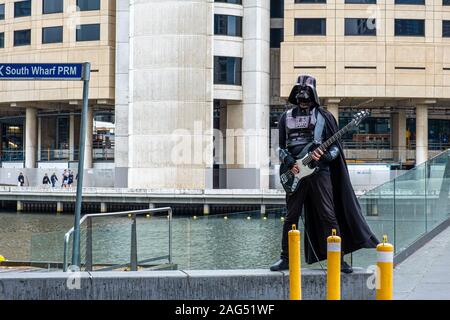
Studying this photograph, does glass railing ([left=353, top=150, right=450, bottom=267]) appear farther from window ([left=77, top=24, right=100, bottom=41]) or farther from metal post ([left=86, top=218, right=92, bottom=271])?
window ([left=77, top=24, right=100, bottom=41])

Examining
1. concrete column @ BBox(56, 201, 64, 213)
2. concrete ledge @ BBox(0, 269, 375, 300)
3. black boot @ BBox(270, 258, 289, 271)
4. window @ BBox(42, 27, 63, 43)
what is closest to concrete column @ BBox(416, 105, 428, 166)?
concrete column @ BBox(56, 201, 64, 213)

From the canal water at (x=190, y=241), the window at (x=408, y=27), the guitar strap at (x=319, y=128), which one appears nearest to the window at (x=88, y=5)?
the window at (x=408, y=27)

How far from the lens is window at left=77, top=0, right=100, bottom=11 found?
61844 mm

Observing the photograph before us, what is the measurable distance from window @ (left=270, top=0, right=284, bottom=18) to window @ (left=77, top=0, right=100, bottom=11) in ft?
47.3

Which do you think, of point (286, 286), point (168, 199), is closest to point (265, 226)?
point (286, 286)

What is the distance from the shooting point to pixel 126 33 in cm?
6009

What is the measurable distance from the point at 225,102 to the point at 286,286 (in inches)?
2096

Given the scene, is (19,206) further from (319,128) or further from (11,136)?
(319,128)

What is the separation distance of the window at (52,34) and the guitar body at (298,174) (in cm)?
5642

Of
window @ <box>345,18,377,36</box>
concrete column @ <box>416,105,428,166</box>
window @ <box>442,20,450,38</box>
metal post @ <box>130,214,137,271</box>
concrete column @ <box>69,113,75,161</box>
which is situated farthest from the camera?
concrete column @ <box>69,113,75,161</box>

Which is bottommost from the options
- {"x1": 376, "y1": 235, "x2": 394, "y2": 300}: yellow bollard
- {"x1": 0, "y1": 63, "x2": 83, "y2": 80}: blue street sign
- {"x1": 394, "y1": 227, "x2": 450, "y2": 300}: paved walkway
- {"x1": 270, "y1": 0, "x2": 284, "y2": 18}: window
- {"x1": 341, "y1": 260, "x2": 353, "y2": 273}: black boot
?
{"x1": 394, "y1": 227, "x2": 450, "y2": 300}: paved walkway

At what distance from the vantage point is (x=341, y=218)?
8602 mm

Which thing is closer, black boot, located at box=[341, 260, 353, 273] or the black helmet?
black boot, located at box=[341, 260, 353, 273]
